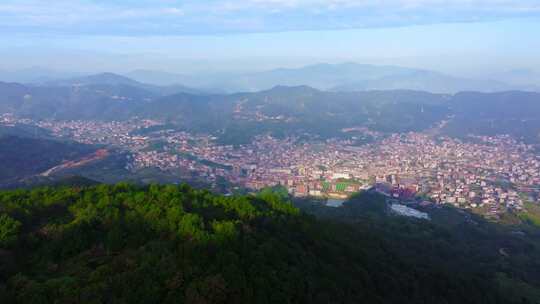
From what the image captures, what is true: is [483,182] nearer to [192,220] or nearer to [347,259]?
[347,259]

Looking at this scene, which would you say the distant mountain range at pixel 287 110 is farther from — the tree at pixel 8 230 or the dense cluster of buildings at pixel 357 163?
the tree at pixel 8 230

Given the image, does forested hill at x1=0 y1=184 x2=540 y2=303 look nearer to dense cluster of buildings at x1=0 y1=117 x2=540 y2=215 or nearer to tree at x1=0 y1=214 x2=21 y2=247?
tree at x1=0 y1=214 x2=21 y2=247

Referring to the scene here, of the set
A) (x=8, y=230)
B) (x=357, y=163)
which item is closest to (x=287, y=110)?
(x=357, y=163)

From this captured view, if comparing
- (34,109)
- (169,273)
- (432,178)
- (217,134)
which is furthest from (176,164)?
(34,109)

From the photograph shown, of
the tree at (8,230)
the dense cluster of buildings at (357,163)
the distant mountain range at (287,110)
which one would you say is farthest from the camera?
the distant mountain range at (287,110)

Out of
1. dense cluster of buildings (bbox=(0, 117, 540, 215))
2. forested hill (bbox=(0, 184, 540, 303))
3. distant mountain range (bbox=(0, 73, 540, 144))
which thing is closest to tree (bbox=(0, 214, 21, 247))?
forested hill (bbox=(0, 184, 540, 303))

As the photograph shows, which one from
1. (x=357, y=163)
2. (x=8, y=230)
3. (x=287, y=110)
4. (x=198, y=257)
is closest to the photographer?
(x=198, y=257)

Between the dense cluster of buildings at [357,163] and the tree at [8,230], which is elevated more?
the tree at [8,230]

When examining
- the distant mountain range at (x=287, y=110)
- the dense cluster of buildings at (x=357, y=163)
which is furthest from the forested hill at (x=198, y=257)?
the distant mountain range at (x=287, y=110)

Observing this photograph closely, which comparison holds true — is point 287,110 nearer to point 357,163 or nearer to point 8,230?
point 357,163
